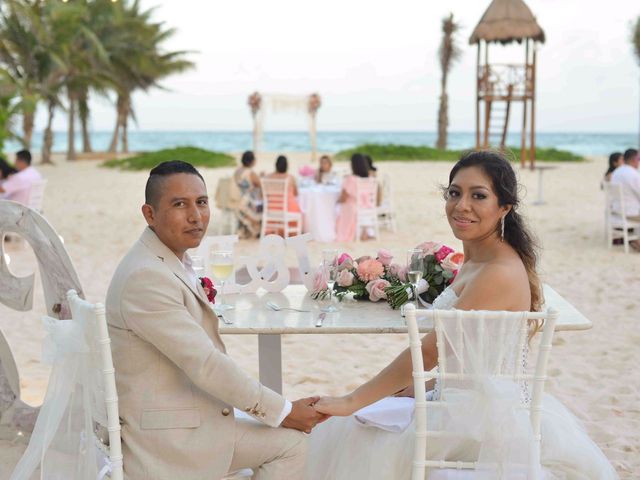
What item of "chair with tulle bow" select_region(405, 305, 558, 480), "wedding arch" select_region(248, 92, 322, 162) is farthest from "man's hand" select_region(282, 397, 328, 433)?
"wedding arch" select_region(248, 92, 322, 162)

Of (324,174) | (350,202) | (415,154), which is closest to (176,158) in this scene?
(415,154)

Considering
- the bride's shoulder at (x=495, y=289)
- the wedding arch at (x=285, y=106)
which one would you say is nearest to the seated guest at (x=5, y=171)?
the bride's shoulder at (x=495, y=289)

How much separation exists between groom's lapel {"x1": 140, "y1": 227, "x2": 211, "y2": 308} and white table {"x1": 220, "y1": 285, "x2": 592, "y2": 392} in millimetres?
481

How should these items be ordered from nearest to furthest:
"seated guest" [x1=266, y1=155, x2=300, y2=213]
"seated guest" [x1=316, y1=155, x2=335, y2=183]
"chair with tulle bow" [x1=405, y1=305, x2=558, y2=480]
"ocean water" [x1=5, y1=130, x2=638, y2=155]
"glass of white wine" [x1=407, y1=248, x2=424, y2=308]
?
1. "chair with tulle bow" [x1=405, y1=305, x2=558, y2=480]
2. "glass of white wine" [x1=407, y1=248, x2=424, y2=308]
3. "seated guest" [x1=266, y1=155, x2=300, y2=213]
4. "seated guest" [x1=316, y1=155, x2=335, y2=183]
5. "ocean water" [x1=5, y1=130, x2=638, y2=155]

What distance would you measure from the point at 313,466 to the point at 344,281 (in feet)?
2.73

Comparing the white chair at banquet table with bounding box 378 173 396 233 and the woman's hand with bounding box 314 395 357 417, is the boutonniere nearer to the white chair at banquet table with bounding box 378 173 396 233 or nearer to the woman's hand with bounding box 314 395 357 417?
the woman's hand with bounding box 314 395 357 417

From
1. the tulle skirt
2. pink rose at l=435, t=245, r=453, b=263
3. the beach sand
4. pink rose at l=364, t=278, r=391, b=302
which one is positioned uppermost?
pink rose at l=435, t=245, r=453, b=263

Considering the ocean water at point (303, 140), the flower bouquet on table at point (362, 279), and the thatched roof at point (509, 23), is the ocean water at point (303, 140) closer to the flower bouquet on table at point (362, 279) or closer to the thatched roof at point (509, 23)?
the thatched roof at point (509, 23)

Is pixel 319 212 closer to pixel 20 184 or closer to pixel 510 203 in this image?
pixel 20 184

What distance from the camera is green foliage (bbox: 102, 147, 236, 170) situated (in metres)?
24.6

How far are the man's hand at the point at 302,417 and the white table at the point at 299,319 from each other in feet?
1.36

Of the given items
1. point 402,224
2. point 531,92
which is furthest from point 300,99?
point 402,224

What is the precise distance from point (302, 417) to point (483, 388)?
0.61m

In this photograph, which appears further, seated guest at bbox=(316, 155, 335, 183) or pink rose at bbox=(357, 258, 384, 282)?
seated guest at bbox=(316, 155, 335, 183)
